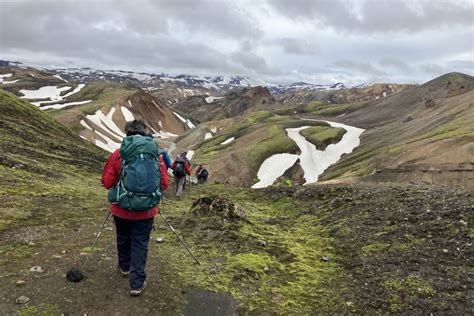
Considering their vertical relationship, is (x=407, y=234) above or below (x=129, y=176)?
below

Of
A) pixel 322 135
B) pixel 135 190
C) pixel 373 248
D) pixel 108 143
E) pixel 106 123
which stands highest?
pixel 135 190

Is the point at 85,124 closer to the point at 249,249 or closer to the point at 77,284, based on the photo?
the point at 249,249

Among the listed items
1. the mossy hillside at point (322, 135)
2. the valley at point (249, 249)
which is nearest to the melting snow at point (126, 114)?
the mossy hillside at point (322, 135)

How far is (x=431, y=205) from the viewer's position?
16938 mm

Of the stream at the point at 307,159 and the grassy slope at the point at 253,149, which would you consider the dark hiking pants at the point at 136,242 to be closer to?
the stream at the point at 307,159

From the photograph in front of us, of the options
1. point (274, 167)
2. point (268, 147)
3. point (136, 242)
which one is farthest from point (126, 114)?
point (136, 242)

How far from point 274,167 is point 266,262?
305ft

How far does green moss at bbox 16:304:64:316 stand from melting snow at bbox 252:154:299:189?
8406cm

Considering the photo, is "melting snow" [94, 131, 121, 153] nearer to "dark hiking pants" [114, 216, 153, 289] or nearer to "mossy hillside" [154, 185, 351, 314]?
"mossy hillside" [154, 185, 351, 314]

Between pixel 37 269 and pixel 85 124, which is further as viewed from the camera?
pixel 85 124

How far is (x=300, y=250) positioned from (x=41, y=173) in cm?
1574

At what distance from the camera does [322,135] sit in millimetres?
143750

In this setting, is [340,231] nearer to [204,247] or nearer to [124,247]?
→ [204,247]

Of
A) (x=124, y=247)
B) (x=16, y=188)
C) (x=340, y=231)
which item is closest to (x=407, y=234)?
(x=340, y=231)
